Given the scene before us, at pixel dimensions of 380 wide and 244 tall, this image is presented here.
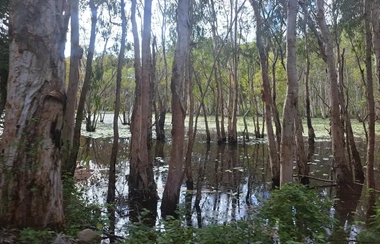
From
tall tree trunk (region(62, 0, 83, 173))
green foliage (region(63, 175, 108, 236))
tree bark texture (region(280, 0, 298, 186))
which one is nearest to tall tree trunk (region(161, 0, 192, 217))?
tree bark texture (region(280, 0, 298, 186))

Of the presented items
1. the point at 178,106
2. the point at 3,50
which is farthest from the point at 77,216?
the point at 3,50

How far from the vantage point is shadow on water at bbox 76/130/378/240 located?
744 centimetres

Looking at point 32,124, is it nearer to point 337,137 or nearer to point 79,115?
point 79,115

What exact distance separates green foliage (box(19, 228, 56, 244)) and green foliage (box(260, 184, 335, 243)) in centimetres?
235

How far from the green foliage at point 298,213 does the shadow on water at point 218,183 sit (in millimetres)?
266

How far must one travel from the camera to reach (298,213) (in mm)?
4359

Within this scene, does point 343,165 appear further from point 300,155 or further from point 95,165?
point 95,165

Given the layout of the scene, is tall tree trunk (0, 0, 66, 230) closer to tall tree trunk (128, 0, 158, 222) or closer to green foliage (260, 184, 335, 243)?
green foliage (260, 184, 335, 243)

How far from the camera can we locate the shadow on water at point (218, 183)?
293 inches

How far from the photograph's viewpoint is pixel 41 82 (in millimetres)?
3111

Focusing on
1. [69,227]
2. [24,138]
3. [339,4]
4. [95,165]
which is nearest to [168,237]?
[69,227]

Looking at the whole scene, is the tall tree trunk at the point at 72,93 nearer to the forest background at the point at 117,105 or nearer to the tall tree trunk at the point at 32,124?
the forest background at the point at 117,105

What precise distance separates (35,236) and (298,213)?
2964 mm

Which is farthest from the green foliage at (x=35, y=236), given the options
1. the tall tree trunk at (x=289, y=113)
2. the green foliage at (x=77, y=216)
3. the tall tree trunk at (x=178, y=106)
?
the tall tree trunk at (x=289, y=113)
